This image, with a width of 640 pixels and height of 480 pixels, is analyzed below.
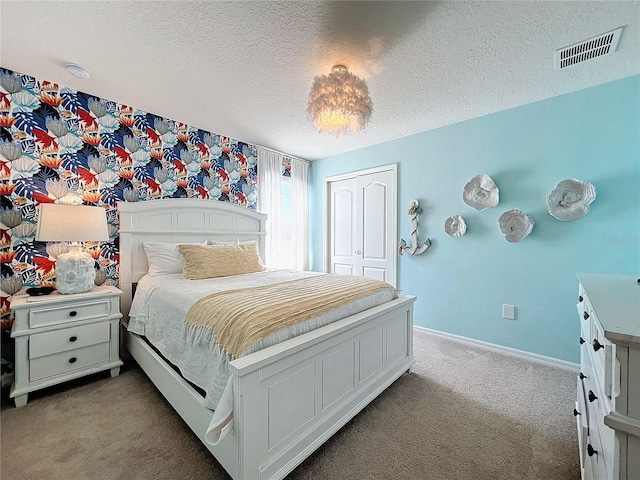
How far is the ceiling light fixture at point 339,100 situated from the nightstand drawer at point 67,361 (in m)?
2.42

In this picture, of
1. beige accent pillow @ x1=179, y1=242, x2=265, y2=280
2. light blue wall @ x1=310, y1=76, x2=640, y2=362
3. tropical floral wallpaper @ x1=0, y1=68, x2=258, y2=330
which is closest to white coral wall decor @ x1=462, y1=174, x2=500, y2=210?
light blue wall @ x1=310, y1=76, x2=640, y2=362

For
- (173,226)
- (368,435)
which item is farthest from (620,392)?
(173,226)

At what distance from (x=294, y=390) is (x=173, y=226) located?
91.1 inches

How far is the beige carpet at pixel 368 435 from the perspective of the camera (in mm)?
1382

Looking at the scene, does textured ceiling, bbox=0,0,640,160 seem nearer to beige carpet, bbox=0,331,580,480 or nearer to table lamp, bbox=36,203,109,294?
table lamp, bbox=36,203,109,294

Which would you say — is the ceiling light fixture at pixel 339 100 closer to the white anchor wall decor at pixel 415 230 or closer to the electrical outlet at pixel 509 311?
the white anchor wall decor at pixel 415 230

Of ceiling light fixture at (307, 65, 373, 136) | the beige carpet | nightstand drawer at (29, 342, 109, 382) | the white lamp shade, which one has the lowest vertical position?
the beige carpet

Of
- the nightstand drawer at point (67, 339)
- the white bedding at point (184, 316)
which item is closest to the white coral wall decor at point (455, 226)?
the white bedding at point (184, 316)

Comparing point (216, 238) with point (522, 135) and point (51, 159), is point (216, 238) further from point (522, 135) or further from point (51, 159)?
point (522, 135)

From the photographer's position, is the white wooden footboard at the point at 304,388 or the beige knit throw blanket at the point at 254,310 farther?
the beige knit throw blanket at the point at 254,310

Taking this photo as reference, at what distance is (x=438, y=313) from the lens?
3205mm

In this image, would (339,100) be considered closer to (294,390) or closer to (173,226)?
(294,390)

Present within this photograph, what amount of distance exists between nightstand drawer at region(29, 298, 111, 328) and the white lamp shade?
488 millimetres

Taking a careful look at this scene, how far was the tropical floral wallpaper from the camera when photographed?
2.12 meters
